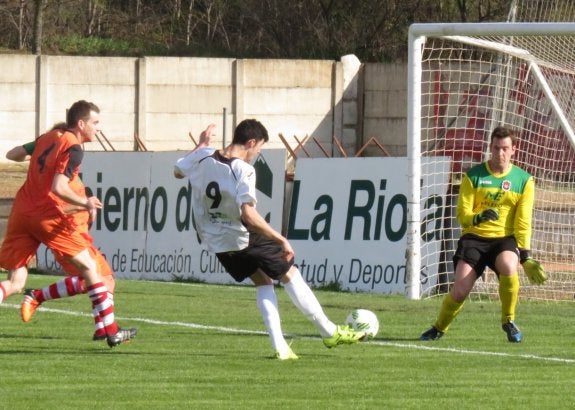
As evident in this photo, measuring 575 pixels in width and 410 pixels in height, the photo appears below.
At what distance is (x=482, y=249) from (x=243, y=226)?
8.17ft

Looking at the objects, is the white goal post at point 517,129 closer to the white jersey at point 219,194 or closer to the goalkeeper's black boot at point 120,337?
the goalkeeper's black boot at point 120,337

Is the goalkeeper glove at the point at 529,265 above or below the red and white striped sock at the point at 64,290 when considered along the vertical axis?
above

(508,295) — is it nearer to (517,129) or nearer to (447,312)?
(447,312)

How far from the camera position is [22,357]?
10016mm

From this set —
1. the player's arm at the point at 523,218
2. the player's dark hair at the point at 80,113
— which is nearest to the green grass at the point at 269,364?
the player's arm at the point at 523,218

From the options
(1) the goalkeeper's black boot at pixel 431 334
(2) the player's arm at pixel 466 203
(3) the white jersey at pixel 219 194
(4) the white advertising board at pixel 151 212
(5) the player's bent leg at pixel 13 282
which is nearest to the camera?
(3) the white jersey at pixel 219 194

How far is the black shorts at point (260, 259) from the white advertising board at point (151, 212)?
8965 mm

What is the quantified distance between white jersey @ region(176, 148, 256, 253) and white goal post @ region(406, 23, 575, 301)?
631 centimetres

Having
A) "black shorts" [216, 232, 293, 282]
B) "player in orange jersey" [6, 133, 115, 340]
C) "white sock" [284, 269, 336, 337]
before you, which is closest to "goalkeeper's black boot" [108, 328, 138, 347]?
"player in orange jersey" [6, 133, 115, 340]

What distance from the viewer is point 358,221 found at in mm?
17781

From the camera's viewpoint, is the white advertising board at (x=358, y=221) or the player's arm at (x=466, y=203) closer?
the player's arm at (x=466, y=203)

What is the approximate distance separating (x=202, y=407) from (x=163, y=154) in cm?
1270

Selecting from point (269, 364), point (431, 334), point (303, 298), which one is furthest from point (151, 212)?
point (269, 364)

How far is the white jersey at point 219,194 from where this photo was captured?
9633 millimetres
